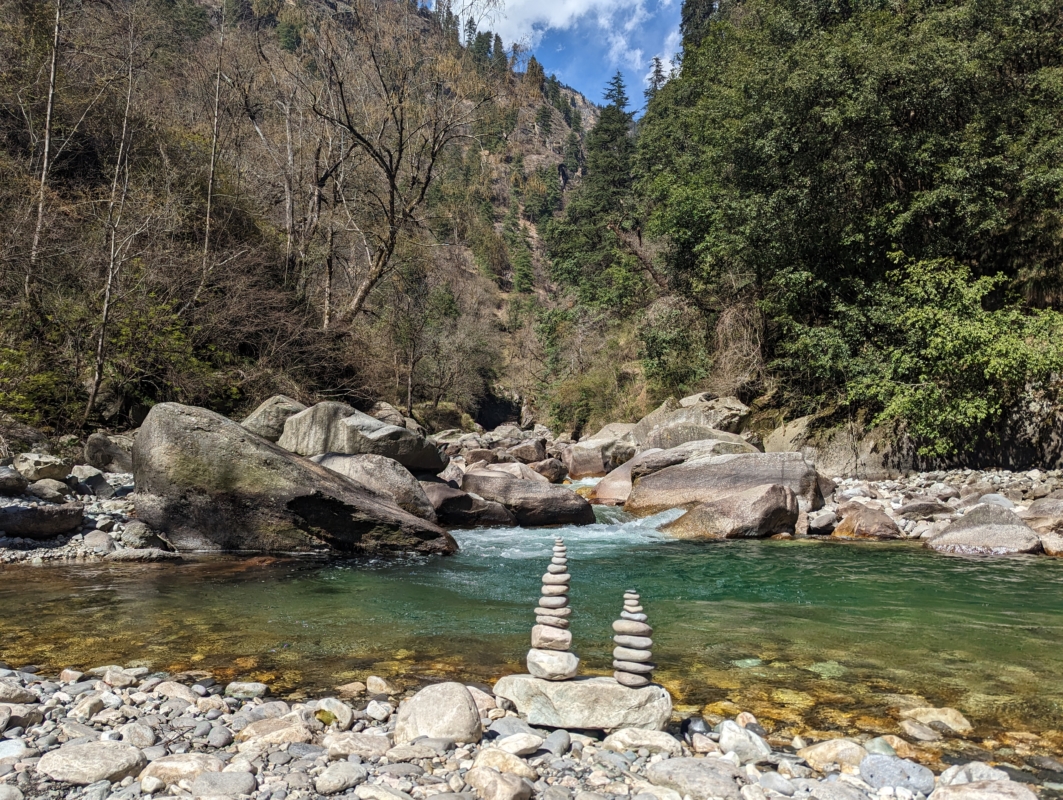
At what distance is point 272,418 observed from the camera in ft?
42.9

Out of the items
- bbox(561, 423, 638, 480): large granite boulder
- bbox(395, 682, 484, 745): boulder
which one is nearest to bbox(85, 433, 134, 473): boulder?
bbox(395, 682, 484, 745): boulder

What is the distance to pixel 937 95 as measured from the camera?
643 inches

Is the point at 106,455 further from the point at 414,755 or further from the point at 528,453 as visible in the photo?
the point at 528,453

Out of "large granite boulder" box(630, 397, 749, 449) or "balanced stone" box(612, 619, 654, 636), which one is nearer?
"balanced stone" box(612, 619, 654, 636)

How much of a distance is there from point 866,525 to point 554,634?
374 inches

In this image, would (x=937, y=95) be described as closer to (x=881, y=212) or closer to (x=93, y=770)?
(x=881, y=212)

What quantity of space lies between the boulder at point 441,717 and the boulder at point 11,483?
776 cm

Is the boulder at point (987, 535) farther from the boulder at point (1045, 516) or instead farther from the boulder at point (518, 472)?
the boulder at point (518, 472)

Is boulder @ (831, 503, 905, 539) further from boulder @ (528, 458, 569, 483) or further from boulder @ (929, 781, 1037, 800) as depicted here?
boulder @ (929, 781, 1037, 800)

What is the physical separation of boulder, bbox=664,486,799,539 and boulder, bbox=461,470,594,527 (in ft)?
5.63

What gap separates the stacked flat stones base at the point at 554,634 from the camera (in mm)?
3949

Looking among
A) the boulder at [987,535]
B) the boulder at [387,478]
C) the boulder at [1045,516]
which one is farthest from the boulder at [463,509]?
the boulder at [1045,516]

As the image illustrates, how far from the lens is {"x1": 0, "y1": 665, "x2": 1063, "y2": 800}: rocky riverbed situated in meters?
3.05

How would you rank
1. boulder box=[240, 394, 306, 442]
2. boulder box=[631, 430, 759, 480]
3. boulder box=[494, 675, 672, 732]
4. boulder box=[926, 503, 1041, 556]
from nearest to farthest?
boulder box=[494, 675, 672, 732] → boulder box=[926, 503, 1041, 556] → boulder box=[240, 394, 306, 442] → boulder box=[631, 430, 759, 480]
